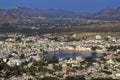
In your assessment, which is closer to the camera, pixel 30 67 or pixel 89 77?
pixel 89 77

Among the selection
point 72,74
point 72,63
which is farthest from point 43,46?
point 72,74

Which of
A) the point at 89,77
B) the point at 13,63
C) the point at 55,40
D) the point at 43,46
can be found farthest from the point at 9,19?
the point at 89,77

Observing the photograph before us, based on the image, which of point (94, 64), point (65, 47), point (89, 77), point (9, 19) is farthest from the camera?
point (9, 19)

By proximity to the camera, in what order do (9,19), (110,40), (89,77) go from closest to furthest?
(89,77) < (110,40) < (9,19)

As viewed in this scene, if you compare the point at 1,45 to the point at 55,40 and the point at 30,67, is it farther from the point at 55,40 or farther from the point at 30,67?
the point at 30,67

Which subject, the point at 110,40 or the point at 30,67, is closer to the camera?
the point at 30,67

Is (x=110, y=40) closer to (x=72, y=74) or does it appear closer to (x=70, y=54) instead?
(x=70, y=54)

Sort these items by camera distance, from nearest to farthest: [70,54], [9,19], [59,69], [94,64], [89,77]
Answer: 1. [89,77]
2. [59,69]
3. [94,64]
4. [70,54]
5. [9,19]

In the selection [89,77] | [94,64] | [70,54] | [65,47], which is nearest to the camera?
[89,77]

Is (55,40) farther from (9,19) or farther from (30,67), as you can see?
(9,19)
